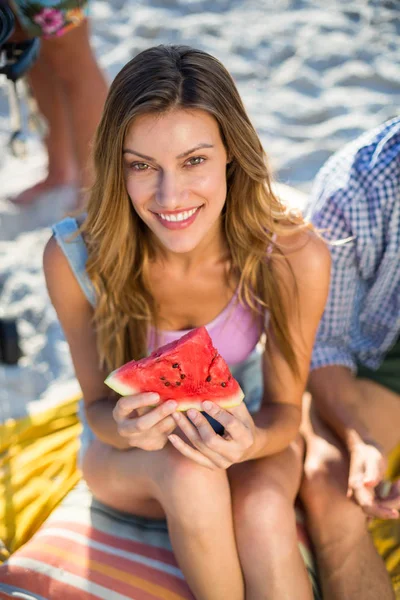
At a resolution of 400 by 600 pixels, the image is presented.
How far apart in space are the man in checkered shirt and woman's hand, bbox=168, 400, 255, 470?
0.60 m

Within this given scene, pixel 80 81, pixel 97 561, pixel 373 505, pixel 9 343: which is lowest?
pixel 97 561

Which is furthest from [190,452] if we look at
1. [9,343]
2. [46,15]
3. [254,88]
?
[254,88]

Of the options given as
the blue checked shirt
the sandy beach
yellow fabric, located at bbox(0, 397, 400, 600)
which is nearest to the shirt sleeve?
the blue checked shirt

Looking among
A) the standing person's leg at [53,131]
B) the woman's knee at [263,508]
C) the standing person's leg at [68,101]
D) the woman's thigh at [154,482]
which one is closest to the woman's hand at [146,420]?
the woman's thigh at [154,482]

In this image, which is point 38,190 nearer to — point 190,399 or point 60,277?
point 60,277

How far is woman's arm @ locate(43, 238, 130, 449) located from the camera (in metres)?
2.67

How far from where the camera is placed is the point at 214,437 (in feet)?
7.06

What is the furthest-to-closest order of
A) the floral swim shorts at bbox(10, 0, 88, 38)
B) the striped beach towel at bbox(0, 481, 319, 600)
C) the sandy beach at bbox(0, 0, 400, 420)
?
the sandy beach at bbox(0, 0, 400, 420) → the floral swim shorts at bbox(10, 0, 88, 38) → the striped beach towel at bbox(0, 481, 319, 600)

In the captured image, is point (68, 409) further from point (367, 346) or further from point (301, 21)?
point (301, 21)

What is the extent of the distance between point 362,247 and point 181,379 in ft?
3.52

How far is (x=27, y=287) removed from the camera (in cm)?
446

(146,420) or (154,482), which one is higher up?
(146,420)

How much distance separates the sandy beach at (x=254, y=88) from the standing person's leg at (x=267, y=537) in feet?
4.82

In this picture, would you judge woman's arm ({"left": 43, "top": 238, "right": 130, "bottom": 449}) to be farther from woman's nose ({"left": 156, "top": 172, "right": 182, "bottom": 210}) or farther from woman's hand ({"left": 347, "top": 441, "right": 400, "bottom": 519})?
woman's hand ({"left": 347, "top": 441, "right": 400, "bottom": 519})
